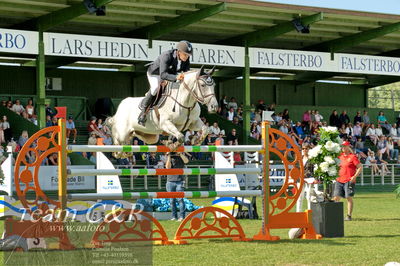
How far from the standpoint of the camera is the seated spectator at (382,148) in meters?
32.0

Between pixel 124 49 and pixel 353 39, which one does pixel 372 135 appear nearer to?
pixel 353 39

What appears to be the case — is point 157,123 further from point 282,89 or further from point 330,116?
point 282,89

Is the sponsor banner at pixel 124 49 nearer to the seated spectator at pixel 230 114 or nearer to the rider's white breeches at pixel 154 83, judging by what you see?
the seated spectator at pixel 230 114

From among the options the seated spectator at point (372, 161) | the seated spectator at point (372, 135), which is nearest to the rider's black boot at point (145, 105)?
the seated spectator at point (372, 161)

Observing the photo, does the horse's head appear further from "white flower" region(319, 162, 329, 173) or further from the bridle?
"white flower" region(319, 162, 329, 173)

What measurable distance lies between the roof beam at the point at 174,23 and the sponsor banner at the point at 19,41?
13.8ft

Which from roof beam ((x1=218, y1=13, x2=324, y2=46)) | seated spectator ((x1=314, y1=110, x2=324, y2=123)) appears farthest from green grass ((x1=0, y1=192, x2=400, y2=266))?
seated spectator ((x1=314, y1=110, x2=324, y2=123))

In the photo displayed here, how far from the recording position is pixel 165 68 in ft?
34.3

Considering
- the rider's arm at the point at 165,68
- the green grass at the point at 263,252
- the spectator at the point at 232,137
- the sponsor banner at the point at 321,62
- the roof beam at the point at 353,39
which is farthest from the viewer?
the roof beam at the point at 353,39

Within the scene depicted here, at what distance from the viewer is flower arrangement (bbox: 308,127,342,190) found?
1211cm

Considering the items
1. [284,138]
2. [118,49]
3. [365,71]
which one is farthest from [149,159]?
[284,138]

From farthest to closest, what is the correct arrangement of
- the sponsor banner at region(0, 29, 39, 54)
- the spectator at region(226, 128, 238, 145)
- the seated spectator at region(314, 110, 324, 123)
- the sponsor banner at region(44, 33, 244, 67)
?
the seated spectator at region(314, 110, 324, 123), the spectator at region(226, 128, 238, 145), the sponsor banner at region(44, 33, 244, 67), the sponsor banner at region(0, 29, 39, 54)

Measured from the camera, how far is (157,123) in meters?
10.7

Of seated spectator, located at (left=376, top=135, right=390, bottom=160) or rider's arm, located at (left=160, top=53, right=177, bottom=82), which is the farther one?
seated spectator, located at (left=376, top=135, right=390, bottom=160)
